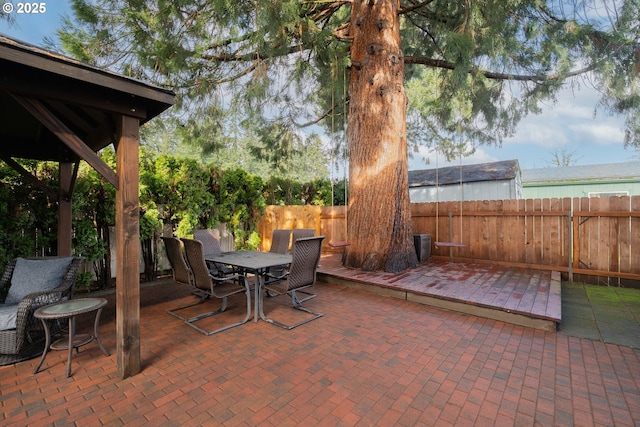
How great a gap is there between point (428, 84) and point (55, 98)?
31.5ft

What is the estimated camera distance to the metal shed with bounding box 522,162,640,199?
1300 cm

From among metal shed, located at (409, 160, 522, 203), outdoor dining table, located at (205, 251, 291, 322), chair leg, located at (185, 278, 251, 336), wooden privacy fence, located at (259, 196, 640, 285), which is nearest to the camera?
chair leg, located at (185, 278, 251, 336)

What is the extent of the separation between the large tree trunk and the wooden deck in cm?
52

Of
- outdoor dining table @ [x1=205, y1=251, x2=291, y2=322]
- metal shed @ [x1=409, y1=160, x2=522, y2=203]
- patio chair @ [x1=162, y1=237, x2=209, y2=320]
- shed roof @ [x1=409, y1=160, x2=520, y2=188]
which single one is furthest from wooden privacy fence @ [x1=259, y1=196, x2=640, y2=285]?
shed roof @ [x1=409, y1=160, x2=520, y2=188]

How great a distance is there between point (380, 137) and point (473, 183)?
976cm

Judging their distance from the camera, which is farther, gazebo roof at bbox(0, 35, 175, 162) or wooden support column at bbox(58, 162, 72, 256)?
wooden support column at bbox(58, 162, 72, 256)

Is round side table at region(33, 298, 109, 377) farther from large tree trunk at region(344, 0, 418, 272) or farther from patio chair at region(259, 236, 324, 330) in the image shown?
large tree trunk at region(344, 0, 418, 272)

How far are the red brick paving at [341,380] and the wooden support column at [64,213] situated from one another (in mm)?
1394

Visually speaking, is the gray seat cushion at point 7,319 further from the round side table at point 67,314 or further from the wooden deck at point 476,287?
the wooden deck at point 476,287

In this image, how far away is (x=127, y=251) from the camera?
2.32 meters

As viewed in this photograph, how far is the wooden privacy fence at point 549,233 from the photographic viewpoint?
4.90 m

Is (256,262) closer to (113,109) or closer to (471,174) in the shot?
(113,109)

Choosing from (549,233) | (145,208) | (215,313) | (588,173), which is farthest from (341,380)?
(588,173)

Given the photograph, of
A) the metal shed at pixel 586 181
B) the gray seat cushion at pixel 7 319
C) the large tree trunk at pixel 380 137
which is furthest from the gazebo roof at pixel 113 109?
A: the metal shed at pixel 586 181
